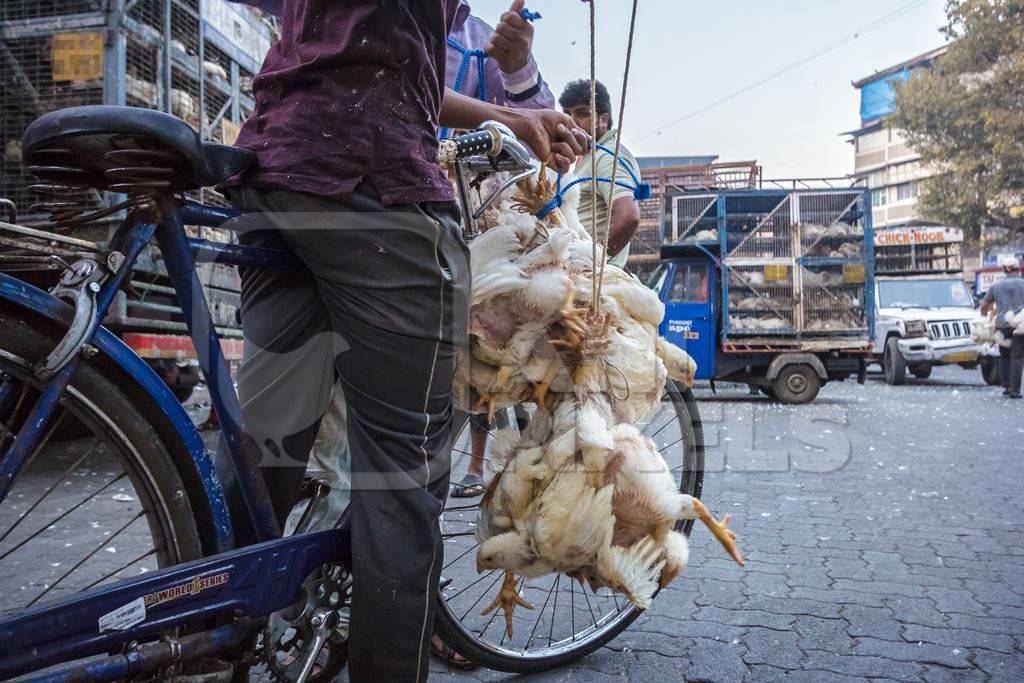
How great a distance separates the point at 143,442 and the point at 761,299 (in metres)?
11.6

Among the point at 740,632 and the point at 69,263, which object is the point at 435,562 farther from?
the point at 740,632

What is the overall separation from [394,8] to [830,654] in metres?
2.23

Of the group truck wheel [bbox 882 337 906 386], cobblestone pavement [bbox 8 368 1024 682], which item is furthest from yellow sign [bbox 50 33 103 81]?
truck wheel [bbox 882 337 906 386]

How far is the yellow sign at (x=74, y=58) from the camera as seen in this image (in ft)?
19.1

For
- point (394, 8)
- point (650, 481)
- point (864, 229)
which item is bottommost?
point (650, 481)

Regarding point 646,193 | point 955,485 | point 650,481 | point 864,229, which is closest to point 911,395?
point 864,229

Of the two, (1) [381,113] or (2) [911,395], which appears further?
(2) [911,395]

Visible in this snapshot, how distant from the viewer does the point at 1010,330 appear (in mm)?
11445

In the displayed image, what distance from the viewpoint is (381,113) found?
1530 millimetres

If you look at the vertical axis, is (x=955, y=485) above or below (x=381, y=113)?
below

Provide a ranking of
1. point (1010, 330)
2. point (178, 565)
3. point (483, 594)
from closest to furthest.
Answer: point (178, 565), point (483, 594), point (1010, 330)

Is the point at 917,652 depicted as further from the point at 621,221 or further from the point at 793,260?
the point at 793,260

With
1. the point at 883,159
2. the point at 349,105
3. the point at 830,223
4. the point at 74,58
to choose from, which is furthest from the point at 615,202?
the point at 883,159

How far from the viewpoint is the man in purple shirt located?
1521mm
